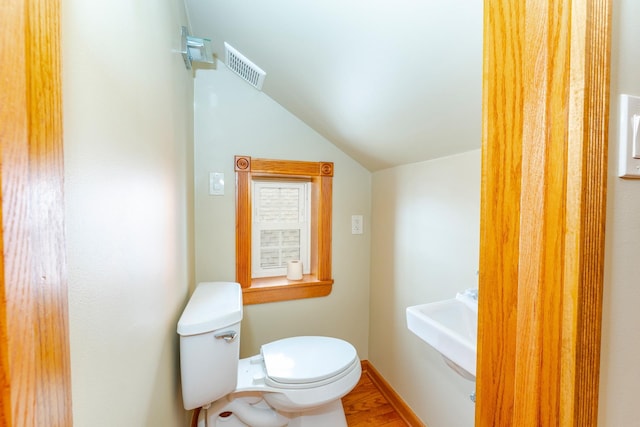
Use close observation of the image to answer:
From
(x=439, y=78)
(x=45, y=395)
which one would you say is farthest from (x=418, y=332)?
(x=45, y=395)

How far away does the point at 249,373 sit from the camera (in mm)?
1350

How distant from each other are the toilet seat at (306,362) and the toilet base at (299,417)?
234 mm

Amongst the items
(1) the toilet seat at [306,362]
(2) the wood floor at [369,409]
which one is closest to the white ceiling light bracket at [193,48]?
(1) the toilet seat at [306,362]

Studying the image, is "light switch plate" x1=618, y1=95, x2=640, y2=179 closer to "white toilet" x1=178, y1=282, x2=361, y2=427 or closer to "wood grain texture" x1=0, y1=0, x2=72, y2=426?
"wood grain texture" x1=0, y1=0, x2=72, y2=426

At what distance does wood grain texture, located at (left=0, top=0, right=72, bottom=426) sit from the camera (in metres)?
0.25

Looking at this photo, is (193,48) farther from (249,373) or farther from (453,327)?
(453,327)

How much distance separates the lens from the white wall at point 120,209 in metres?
0.43

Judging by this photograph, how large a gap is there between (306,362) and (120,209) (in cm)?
113

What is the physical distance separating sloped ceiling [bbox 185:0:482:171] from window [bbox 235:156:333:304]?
443 millimetres

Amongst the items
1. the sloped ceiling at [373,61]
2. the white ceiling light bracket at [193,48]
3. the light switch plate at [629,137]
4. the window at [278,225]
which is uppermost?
the white ceiling light bracket at [193,48]

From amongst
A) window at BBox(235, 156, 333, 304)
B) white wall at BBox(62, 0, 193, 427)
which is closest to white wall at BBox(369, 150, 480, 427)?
window at BBox(235, 156, 333, 304)

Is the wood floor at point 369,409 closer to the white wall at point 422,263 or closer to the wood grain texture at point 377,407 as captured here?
the wood grain texture at point 377,407

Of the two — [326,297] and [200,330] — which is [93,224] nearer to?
[200,330]

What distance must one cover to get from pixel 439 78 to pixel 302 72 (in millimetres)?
677
